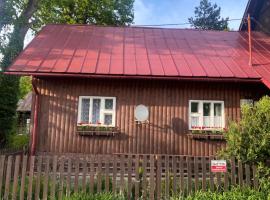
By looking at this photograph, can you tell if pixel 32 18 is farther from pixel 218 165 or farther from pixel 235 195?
pixel 235 195

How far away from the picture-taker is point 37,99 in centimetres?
1209

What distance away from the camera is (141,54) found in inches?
551

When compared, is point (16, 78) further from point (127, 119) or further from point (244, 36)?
point (244, 36)

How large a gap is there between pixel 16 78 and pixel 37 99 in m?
6.93

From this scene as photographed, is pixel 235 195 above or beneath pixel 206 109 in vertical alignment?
beneath

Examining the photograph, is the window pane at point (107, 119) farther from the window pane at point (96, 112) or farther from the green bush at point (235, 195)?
the green bush at point (235, 195)

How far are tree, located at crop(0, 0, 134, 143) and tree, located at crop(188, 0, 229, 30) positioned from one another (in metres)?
12.1

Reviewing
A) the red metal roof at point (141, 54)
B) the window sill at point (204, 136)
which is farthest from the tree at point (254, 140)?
the red metal roof at point (141, 54)

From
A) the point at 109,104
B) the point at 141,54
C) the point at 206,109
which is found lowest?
the point at 206,109

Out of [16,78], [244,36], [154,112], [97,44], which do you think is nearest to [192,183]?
[154,112]

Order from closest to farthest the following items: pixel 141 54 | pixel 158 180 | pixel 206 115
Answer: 1. pixel 158 180
2. pixel 206 115
3. pixel 141 54

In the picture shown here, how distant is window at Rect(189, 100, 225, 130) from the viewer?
12336mm

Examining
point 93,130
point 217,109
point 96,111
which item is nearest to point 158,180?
point 93,130

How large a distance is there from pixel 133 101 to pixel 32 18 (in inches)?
718
